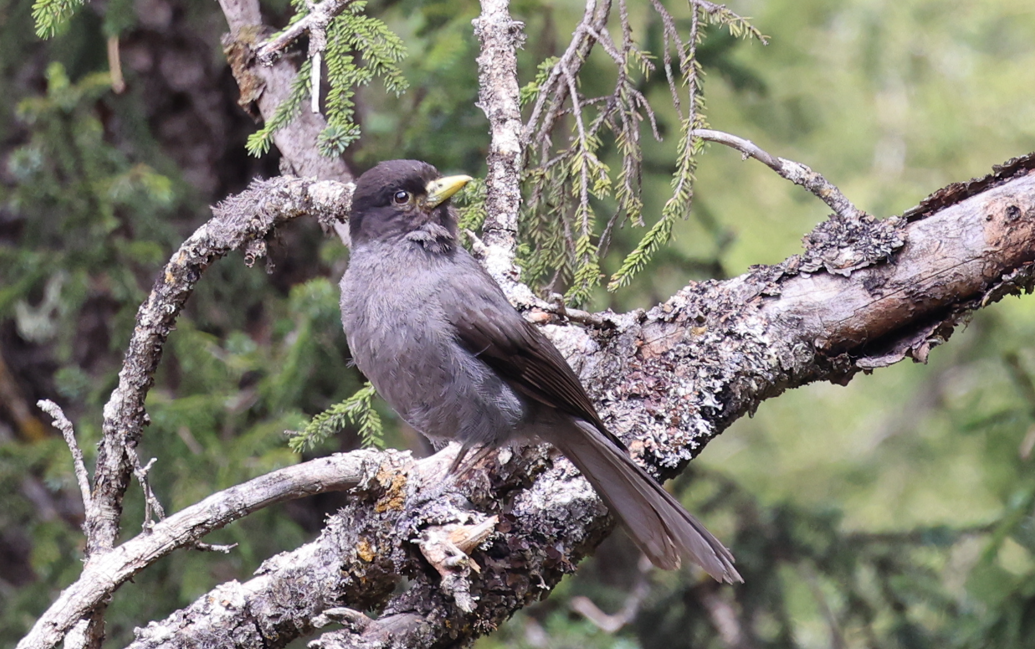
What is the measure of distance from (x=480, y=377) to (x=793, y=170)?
1.30m

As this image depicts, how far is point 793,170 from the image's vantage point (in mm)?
3227

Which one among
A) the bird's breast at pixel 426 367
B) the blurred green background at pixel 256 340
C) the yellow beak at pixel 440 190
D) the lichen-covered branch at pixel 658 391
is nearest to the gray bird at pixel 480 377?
the bird's breast at pixel 426 367

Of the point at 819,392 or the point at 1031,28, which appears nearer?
the point at 1031,28

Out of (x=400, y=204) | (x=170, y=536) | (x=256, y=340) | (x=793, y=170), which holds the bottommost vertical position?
(x=170, y=536)

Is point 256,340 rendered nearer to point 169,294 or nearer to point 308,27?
point 169,294

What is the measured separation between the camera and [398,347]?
3285 mm

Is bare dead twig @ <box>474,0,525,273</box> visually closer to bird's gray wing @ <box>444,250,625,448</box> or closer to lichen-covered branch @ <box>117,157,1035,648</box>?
bird's gray wing @ <box>444,250,625,448</box>

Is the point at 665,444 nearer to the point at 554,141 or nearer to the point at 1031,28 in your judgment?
the point at 554,141

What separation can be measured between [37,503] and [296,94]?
341 centimetres

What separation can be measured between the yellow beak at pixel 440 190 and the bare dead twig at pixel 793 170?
2.98 feet

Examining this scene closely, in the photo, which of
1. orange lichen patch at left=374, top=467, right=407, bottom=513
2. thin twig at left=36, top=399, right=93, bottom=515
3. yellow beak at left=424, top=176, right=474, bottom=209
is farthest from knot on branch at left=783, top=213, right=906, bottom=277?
thin twig at left=36, top=399, right=93, bottom=515

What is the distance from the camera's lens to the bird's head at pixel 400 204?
356 centimetres

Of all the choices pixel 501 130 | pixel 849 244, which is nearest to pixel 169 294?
pixel 501 130

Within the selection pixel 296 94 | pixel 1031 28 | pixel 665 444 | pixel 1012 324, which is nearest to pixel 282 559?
pixel 665 444
